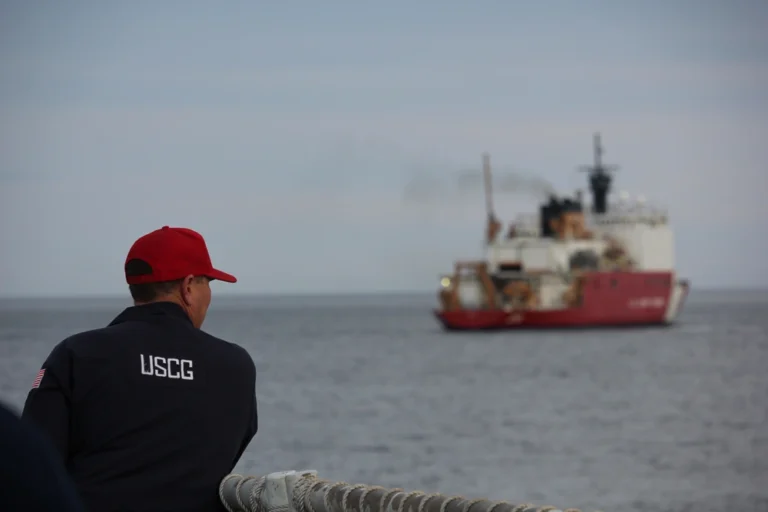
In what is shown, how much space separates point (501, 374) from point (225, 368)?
41.5 m

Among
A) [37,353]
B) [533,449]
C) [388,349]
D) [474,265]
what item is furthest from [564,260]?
[533,449]

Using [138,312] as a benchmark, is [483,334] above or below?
below

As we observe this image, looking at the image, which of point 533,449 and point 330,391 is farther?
point 330,391

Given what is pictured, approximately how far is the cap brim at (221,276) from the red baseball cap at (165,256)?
23mm

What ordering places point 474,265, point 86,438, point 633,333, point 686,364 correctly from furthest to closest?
point 633,333 → point 474,265 → point 686,364 → point 86,438

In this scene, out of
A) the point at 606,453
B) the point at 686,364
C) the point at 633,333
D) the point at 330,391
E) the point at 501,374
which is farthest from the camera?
the point at 633,333

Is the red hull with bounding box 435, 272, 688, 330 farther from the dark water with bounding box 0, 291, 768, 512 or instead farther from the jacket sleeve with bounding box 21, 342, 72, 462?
the jacket sleeve with bounding box 21, 342, 72, 462

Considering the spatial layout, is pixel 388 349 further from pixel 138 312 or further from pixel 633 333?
pixel 138 312

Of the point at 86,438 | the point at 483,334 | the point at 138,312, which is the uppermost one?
the point at 138,312

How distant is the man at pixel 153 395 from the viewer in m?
2.67

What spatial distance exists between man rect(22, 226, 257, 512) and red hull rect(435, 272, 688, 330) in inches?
2241

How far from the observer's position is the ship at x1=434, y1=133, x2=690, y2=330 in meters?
60.5

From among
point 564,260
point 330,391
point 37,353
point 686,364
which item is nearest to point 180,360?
point 330,391

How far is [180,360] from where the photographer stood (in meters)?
2.79
